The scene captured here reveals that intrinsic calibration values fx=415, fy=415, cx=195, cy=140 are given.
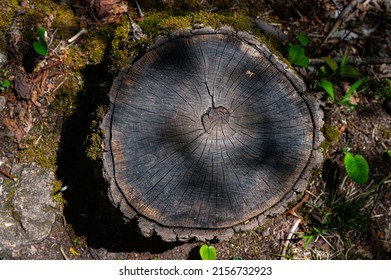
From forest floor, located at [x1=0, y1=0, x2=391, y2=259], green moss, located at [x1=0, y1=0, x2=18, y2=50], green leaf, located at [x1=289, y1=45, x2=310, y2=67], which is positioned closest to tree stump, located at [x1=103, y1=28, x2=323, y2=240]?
forest floor, located at [x1=0, y1=0, x2=391, y2=259]

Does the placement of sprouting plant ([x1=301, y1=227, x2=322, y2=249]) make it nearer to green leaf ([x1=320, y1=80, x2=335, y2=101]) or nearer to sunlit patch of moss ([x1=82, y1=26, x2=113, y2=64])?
green leaf ([x1=320, y1=80, x2=335, y2=101])

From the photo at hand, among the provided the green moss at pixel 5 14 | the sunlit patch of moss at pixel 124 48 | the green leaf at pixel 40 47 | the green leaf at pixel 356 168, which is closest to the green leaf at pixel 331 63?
the green leaf at pixel 356 168

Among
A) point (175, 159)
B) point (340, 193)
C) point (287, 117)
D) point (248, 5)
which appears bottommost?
point (340, 193)

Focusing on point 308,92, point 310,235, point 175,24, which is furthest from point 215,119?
point 310,235

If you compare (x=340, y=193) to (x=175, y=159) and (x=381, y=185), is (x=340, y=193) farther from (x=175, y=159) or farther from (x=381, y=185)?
(x=175, y=159)

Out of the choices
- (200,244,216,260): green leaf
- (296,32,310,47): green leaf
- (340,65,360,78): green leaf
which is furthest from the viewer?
(340,65,360,78): green leaf
